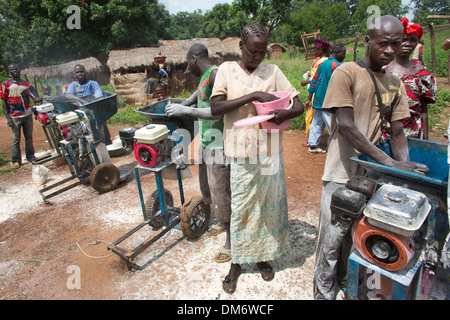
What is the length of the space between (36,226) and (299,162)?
435cm

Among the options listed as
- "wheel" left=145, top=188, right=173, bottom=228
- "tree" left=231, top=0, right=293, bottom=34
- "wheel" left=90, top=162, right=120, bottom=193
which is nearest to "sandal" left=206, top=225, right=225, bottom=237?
"wheel" left=145, top=188, right=173, bottom=228

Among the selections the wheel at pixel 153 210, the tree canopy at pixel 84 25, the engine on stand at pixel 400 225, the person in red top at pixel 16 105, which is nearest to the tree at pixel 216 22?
the tree canopy at pixel 84 25

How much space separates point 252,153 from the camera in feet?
6.86

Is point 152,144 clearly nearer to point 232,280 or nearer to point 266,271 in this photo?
point 232,280

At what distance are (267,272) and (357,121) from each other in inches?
59.7

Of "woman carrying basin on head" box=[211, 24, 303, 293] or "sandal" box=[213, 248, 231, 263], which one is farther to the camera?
"sandal" box=[213, 248, 231, 263]

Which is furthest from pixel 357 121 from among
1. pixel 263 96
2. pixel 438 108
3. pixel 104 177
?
pixel 438 108

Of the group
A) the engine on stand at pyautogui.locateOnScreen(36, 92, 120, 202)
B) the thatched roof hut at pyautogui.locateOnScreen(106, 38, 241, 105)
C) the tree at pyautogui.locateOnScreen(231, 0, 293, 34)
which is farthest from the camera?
the tree at pyautogui.locateOnScreen(231, 0, 293, 34)

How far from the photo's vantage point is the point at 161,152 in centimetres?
284

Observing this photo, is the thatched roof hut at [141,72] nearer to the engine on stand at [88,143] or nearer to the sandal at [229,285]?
the engine on stand at [88,143]

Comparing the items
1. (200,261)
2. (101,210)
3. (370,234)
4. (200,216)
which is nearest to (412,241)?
(370,234)

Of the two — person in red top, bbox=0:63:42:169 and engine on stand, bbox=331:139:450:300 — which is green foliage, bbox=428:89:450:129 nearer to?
engine on stand, bbox=331:139:450:300

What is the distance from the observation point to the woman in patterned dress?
2785 millimetres

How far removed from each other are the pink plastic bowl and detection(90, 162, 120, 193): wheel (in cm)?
327
